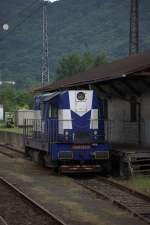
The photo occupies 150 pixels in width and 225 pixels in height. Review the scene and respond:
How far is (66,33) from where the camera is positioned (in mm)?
166000

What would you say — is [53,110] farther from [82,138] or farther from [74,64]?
[74,64]

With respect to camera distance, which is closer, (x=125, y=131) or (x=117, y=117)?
(x=125, y=131)

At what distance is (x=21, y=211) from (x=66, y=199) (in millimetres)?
2053

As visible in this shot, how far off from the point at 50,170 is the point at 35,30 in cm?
15324

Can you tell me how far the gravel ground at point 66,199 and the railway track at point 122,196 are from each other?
0.52 ft

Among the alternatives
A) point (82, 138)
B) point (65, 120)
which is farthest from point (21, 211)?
point (65, 120)

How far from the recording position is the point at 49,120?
19141mm

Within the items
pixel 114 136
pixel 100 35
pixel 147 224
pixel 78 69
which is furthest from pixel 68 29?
pixel 147 224

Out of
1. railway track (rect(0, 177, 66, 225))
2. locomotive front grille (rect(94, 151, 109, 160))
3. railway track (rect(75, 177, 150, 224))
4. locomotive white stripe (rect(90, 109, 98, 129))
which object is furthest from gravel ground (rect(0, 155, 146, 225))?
locomotive white stripe (rect(90, 109, 98, 129))

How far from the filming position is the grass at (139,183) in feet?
47.9

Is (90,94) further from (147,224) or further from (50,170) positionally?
(147,224)

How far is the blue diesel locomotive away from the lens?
18.0 metres

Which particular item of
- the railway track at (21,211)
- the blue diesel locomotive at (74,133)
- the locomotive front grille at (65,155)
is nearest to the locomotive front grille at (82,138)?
the blue diesel locomotive at (74,133)

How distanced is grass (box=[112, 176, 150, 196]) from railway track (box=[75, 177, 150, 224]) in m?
0.30
